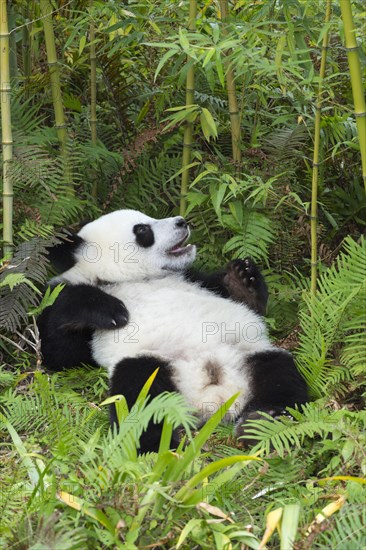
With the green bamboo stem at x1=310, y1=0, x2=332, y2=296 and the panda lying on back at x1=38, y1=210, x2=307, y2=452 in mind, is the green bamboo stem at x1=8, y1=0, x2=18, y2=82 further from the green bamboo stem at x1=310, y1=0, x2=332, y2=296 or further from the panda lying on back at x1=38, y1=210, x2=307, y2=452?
the green bamboo stem at x1=310, y1=0, x2=332, y2=296

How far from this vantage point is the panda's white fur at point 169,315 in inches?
162

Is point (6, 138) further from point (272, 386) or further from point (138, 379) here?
point (272, 386)

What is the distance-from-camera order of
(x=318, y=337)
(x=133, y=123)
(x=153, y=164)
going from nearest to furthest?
(x=318, y=337)
(x=153, y=164)
(x=133, y=123)

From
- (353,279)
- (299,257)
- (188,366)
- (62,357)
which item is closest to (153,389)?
(188,366)

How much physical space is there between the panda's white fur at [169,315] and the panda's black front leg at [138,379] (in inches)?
2.6

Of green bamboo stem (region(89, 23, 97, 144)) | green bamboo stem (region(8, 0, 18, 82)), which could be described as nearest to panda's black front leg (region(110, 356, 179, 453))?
green bamboo stem (region(89, 23, 97, 144))

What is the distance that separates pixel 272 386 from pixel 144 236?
1.16 metres

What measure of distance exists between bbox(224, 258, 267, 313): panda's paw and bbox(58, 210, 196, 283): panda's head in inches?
10.1

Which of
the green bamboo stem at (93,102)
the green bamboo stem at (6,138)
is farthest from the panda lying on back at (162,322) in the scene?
the green bamboo stem at (93,102)

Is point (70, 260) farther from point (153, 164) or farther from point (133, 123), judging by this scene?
point (133, 123)

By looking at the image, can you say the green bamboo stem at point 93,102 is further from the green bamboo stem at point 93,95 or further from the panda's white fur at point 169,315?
the panda's white fur at point 169,315

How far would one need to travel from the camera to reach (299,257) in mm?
5379

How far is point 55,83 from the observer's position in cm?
514

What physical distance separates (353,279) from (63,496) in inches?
80.4
